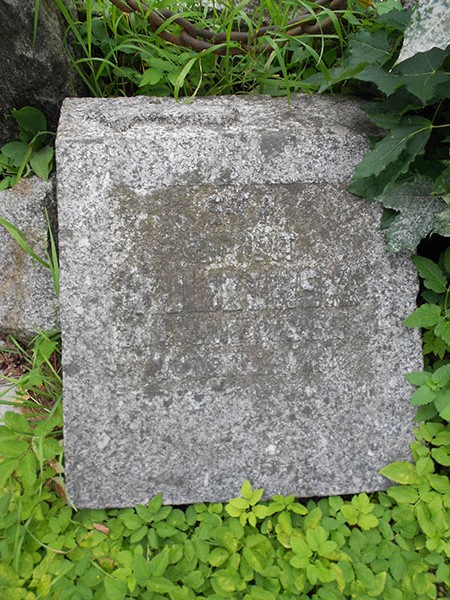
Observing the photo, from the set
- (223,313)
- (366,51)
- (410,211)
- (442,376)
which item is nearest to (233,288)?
(223,313)

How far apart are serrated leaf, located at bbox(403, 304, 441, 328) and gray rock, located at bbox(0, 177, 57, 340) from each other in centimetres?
116

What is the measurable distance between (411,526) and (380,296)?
671mm

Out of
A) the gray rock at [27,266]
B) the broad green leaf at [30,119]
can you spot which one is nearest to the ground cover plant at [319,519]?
the gray rock at [27,266]

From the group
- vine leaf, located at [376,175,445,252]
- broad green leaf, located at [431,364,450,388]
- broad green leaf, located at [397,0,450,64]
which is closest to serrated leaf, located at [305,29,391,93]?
broad green leaf, located at [397,0,450,64]

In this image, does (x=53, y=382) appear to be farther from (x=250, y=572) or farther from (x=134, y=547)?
(x=250, y=572)

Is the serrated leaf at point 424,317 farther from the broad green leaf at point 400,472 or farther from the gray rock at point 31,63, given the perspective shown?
the gray rock at point 31,63

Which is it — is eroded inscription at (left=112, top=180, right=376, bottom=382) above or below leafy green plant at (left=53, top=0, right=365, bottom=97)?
below

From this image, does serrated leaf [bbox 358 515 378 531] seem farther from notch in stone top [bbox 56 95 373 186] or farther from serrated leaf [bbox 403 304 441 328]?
notch in stone top [bbox 56 95 373 186]

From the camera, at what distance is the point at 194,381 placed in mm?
1545

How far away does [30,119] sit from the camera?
1787mm

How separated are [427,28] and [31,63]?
1187mm

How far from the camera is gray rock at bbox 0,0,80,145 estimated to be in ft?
5.37

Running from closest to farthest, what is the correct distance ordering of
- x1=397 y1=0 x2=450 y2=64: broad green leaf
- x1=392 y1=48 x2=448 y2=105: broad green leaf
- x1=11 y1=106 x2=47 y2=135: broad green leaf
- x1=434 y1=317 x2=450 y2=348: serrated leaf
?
x1=397 y1=0 x2=450 y2=64: broad green leaf, x1=392 y1=48 x2=448 y2=105: broad green leaf, x1=434 y1=317 x2=450 y2=348: serrated leaf, x1=11 y1=106 x2=47 y2=135: broad green leaf

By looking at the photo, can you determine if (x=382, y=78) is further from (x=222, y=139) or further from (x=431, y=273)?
(x=431, y=273)
